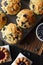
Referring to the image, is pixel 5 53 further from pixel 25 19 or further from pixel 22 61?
pixel 25 19

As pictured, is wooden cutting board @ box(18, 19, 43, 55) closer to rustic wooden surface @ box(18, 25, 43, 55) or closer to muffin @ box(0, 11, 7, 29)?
rustic wooden surface @ box(18, 25, 43, 55)

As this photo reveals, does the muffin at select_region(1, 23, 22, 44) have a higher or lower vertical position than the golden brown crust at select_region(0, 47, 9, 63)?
higher

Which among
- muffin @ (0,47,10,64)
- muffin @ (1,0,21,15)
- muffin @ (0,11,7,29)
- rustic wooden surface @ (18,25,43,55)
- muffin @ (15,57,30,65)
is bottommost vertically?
muffin @ (15,57,30,65)

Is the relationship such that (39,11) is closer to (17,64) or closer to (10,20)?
(10,20)

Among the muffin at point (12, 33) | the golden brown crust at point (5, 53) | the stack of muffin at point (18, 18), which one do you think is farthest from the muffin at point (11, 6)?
the golden brown crust at point (5, 53)

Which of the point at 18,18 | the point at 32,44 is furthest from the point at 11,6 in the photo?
the point at 32,44

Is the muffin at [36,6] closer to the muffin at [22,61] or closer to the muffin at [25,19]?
the muffin at [25,19]

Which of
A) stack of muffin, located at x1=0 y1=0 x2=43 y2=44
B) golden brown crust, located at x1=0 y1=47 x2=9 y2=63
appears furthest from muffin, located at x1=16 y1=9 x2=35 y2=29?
golden brown crust, located at x1=0 y1=47 x2=9 y2=63
